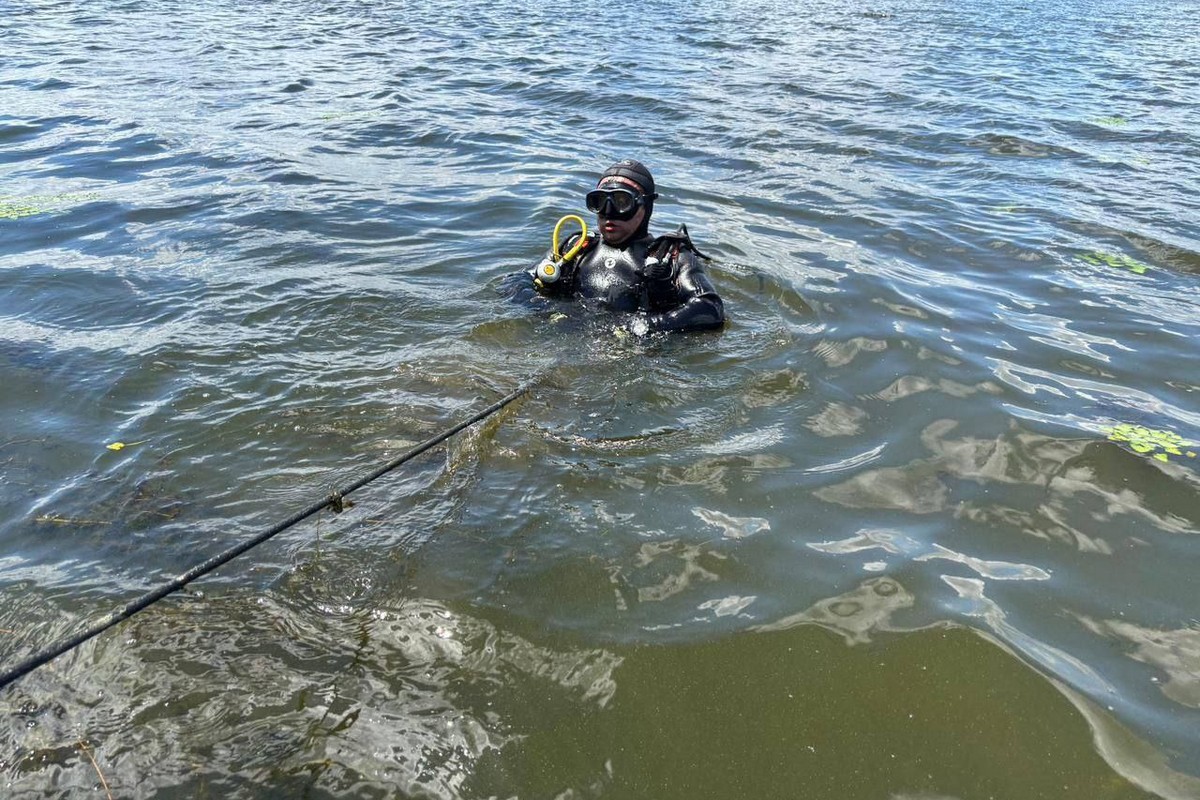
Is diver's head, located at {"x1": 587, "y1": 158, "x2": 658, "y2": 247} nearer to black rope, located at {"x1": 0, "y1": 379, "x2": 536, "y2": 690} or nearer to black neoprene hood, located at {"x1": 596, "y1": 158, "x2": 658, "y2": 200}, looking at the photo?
black neoprene hood, located at {"x1": 596, "y1": 158, "x2": 658, "y2": 200}

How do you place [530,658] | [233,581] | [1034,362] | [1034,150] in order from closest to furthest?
[530,658]
[233,581]
[1034,362]
[1034,150]

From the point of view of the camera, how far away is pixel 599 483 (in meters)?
3.84

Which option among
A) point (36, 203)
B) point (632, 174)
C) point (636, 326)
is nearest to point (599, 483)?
point (636, 326)

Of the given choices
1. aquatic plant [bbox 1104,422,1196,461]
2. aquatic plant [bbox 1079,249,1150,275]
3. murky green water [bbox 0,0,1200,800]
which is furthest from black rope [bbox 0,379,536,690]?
aquatic plant [bbox 1079,249,1150,275]

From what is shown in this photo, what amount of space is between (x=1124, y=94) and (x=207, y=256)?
12818 millimetres

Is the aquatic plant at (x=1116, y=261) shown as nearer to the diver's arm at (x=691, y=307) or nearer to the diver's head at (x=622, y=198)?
the diver's arm at (x=691, y=307)

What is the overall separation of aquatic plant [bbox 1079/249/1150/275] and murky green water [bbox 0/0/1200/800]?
0.16 ft

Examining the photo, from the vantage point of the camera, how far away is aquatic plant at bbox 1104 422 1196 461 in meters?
4.03

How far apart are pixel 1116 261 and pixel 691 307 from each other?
3.80 metres

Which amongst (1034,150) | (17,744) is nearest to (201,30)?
(1034,150)

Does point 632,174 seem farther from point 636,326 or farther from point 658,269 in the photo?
point 636,326

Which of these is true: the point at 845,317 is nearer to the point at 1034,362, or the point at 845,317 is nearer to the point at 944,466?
the point at 1034,362

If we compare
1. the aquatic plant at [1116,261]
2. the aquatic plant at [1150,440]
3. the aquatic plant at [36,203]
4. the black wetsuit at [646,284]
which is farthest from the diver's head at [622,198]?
the aquatic plant at [36,203]

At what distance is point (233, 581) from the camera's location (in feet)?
10.4
